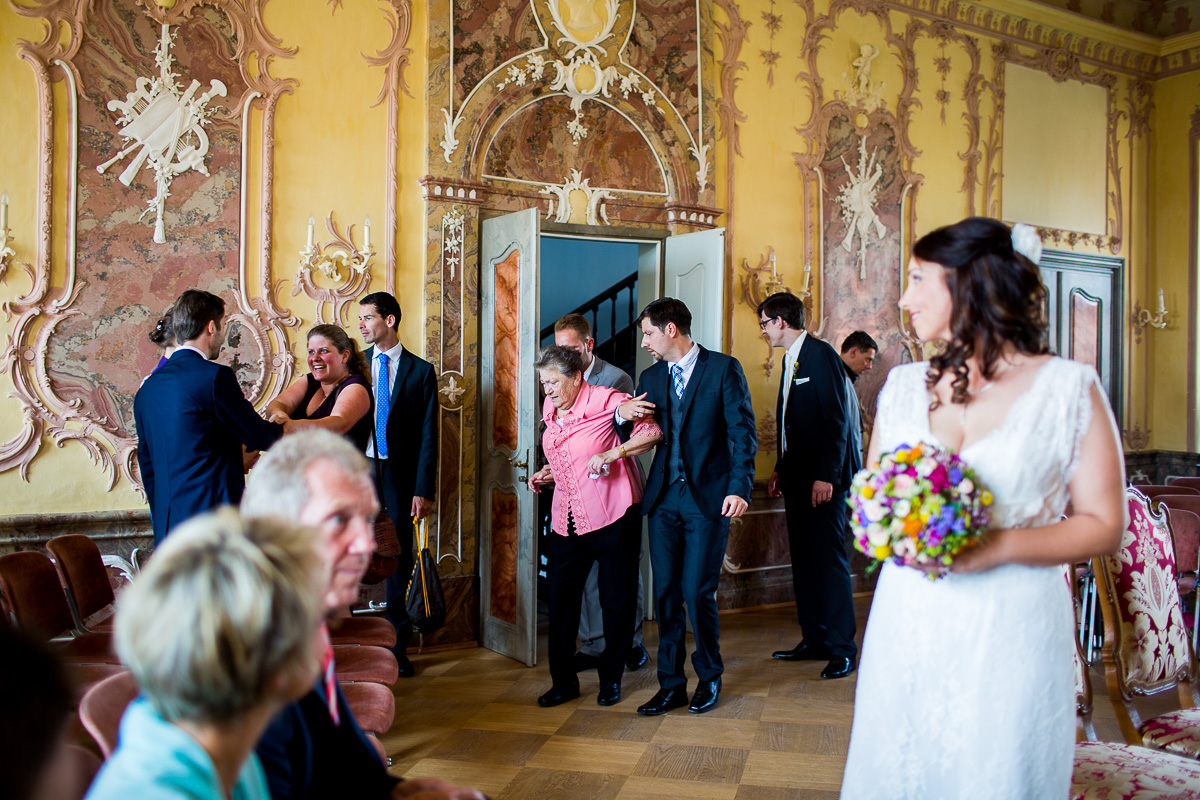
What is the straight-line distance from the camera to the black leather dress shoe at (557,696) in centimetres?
423

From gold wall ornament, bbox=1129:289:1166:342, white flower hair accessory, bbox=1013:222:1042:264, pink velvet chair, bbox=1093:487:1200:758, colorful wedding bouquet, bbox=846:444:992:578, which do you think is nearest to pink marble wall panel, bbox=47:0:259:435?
colorful wedding bouquet, bbox=846:444:992:578

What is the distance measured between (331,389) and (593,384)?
4.27 feet

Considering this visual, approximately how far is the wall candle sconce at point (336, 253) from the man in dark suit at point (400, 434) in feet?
1.06

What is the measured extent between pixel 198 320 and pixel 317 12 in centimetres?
243

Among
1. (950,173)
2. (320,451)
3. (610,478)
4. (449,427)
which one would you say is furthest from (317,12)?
(950,173)

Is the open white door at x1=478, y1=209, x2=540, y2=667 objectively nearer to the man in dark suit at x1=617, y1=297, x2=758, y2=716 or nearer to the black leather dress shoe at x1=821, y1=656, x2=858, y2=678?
the man in dark suit at x1=617, y1=297, x2=758, y2=716

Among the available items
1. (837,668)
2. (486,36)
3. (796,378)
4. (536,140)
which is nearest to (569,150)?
(536,140)

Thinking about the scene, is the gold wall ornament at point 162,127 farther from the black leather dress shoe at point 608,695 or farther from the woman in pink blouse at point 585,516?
the black leather dress shoe at point 608,695

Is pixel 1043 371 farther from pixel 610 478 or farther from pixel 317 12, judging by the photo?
pixel 317 12

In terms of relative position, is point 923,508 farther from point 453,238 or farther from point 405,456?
point 453,238

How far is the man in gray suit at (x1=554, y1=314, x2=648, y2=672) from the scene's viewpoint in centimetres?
462

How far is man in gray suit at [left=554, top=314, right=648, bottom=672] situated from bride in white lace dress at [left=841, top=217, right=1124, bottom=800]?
2472 mm

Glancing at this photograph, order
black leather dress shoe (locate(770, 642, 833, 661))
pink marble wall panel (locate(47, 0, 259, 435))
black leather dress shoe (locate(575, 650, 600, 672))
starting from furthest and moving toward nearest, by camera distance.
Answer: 1. black leather dress shoe (locate(770, 642, 833, 661))
2. black leather dress shoe (locate(575, 650, 600, 672))
3. pink marble wall panel (locate(47, 0, 259, 435))

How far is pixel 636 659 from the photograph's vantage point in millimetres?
4910
